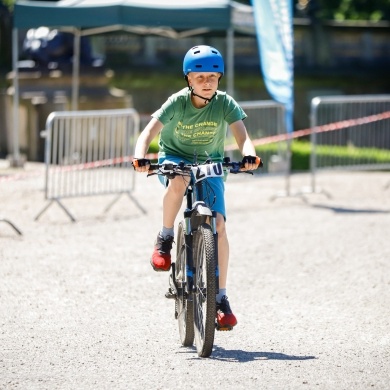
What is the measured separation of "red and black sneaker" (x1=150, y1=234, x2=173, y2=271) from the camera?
276 inches

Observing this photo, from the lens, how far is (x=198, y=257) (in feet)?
21.6

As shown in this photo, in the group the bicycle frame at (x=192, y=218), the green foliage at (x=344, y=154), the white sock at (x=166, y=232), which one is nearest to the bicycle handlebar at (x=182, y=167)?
the bicycle frame at (x=192, y=218)

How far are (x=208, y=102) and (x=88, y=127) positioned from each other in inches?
276

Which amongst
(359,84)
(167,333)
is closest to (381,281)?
(167,333)

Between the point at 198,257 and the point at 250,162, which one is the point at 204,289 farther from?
the point at 250,162

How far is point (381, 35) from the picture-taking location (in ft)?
122

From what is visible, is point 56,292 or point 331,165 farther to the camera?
point 331,165

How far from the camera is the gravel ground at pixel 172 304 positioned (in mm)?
6191

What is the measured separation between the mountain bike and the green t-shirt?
197mm

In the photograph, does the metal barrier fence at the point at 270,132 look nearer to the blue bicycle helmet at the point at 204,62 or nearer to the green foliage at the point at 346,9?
the blue bicycle helmet at the point at 204,62

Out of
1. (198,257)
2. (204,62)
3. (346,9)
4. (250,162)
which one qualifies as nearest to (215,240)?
(198,257)

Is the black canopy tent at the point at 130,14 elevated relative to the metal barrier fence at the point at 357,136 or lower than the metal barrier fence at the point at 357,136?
elevated

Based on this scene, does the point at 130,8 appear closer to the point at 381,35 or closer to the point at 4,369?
the point at 4,369

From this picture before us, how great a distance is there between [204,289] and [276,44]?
8.47m
